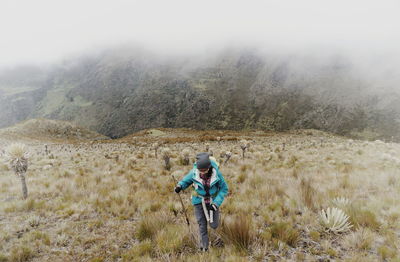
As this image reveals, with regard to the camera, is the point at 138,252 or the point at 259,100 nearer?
the point at 138,252

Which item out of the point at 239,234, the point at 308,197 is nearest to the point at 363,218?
the point at 308,197

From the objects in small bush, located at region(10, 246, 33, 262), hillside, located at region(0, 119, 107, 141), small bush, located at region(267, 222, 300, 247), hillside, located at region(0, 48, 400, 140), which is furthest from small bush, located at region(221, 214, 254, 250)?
hillside, located at region(0, 48, 400, 140)

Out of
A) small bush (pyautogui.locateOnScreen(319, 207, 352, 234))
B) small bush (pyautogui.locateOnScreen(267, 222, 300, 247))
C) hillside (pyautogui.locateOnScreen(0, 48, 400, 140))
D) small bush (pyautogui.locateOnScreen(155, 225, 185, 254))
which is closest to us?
small bush (pyautogui.locateOnScreen(155, 225, 185, 254))

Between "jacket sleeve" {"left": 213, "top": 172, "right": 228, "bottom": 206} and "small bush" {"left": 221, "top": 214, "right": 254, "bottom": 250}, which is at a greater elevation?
"jacket sleeve" {"left": 213, "top": 172, "right": 228, "bottom": 206}

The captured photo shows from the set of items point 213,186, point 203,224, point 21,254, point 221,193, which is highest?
point 213,186

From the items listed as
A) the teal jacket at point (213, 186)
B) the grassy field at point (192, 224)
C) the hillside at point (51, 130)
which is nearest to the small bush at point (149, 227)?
the grassy field at point (192, 224)

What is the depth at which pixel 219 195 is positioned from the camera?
367cm

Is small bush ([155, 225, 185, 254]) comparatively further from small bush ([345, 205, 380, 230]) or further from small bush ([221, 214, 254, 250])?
small bush ([345, 205, 380, 230])

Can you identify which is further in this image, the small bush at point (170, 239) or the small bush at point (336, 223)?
the small bush at point (336, 223)

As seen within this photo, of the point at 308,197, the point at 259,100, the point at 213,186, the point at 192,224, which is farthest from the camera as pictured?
the point at 259,100

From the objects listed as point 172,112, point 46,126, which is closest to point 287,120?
point 172,112

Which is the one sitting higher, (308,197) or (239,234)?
(239,234)

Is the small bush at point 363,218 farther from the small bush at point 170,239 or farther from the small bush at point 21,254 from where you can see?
the small bush at point 21,254

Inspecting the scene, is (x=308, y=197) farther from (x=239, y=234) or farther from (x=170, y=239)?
(x=170, y=239)
